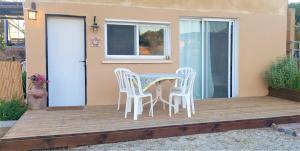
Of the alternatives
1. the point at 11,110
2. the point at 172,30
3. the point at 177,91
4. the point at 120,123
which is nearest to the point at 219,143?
the point at 177,91

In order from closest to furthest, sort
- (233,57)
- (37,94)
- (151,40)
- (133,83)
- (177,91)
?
(133,83)
(177,91)
(37,94)
(151,40)
(233,57)

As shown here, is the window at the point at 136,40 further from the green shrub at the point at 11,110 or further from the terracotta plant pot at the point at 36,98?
the green shrub at the point at 11,110

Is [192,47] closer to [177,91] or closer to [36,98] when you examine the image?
[177,91]

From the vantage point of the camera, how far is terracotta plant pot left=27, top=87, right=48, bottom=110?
20.5 feet

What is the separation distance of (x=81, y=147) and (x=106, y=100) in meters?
2.65

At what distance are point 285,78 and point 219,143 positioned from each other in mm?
4033

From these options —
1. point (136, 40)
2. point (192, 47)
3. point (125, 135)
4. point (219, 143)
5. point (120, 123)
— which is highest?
point (136, 40)

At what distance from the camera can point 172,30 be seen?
7430mm

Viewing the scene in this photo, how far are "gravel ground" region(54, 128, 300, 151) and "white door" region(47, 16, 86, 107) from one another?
Answer: 2.67 m

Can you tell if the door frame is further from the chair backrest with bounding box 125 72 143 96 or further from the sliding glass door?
the chair backrest with bounding box 125 72 143 96

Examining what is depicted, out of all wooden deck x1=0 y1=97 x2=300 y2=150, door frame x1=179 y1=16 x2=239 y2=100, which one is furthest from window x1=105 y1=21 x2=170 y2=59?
door frame x1=179 y1=16 x2=239 y2=100

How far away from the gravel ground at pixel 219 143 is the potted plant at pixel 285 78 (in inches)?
113

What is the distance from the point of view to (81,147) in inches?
175

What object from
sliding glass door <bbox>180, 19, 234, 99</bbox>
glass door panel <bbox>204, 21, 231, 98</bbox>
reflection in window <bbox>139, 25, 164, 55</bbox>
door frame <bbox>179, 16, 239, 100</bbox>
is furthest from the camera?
door frame <bbox>179, 16, 239, 100</bbox>
